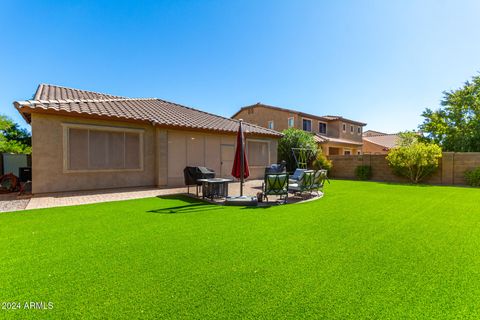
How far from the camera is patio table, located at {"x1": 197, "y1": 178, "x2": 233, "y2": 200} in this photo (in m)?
10.3

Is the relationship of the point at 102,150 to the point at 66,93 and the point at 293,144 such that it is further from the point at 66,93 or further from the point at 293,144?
the point at 293,144

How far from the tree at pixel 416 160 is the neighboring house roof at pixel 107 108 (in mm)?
9589

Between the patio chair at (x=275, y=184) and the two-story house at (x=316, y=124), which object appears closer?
the patio chair at (x=275, y=184)

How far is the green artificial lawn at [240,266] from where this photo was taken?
284cm

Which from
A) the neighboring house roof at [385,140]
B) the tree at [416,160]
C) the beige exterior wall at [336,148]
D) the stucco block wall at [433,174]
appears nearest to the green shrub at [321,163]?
the stucco block wall at [433,174]

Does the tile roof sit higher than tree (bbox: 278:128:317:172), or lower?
higher

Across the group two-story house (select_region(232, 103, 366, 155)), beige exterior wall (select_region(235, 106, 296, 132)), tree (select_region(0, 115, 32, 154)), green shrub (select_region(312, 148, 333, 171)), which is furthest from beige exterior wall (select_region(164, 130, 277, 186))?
tree (select_region(0, 115, 32, 154))

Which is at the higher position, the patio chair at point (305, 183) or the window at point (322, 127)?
the window at point (322, 127)

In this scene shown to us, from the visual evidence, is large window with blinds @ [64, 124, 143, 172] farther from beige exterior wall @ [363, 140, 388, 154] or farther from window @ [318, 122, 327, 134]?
beige exterior wall @ [363, 140, 388, 154]

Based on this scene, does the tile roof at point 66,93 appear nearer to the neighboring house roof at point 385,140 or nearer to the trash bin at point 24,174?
the trash bin at point 24,174

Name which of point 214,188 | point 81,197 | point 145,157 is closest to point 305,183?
point 214,188

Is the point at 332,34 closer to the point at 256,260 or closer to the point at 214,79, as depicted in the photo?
the point at 214,79

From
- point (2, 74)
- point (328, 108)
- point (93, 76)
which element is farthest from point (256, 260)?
point (328, 108)

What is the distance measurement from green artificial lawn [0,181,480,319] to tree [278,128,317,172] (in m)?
16.2
